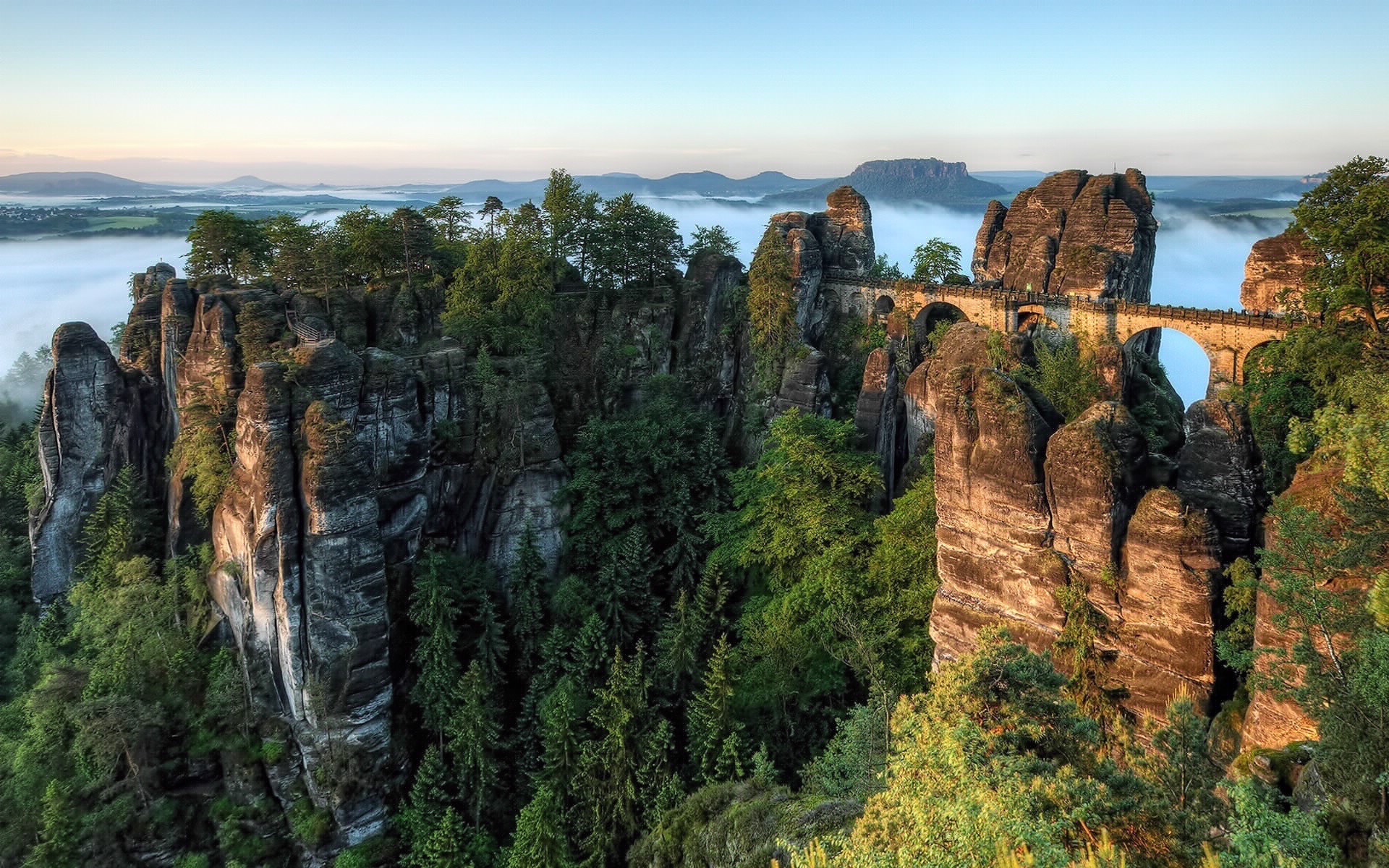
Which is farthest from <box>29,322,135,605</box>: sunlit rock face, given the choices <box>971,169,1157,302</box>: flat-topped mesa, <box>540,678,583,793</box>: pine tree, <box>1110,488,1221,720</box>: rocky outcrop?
<box>971,169,1157,302</box>: flat-topped mesa

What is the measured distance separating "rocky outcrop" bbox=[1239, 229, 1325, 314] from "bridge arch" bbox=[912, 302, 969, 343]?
496 inches

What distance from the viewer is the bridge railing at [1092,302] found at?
3093 cm

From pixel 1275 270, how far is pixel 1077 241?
9.48 meters

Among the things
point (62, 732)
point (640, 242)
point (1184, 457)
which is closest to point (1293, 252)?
point (1184, 457)

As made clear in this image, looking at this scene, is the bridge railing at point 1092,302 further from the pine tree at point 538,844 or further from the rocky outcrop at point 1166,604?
the pine tree at point 538,844

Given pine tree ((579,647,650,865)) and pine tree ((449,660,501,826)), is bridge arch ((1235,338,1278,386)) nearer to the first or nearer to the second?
pine tree ((579,647,650,865))

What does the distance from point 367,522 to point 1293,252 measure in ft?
117

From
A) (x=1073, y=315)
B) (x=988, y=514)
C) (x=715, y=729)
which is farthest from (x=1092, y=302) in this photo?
(x=715, y=729)

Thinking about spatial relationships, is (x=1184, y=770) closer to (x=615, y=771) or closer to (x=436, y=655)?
(x=615, y=771)

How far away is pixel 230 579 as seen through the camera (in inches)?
1072

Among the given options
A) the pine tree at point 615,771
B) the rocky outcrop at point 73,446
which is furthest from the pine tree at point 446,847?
the rocky outcrop at point 73,446

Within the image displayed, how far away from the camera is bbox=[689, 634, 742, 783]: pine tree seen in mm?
23250

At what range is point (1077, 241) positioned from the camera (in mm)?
38000

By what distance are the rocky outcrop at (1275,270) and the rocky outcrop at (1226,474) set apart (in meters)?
12.8
